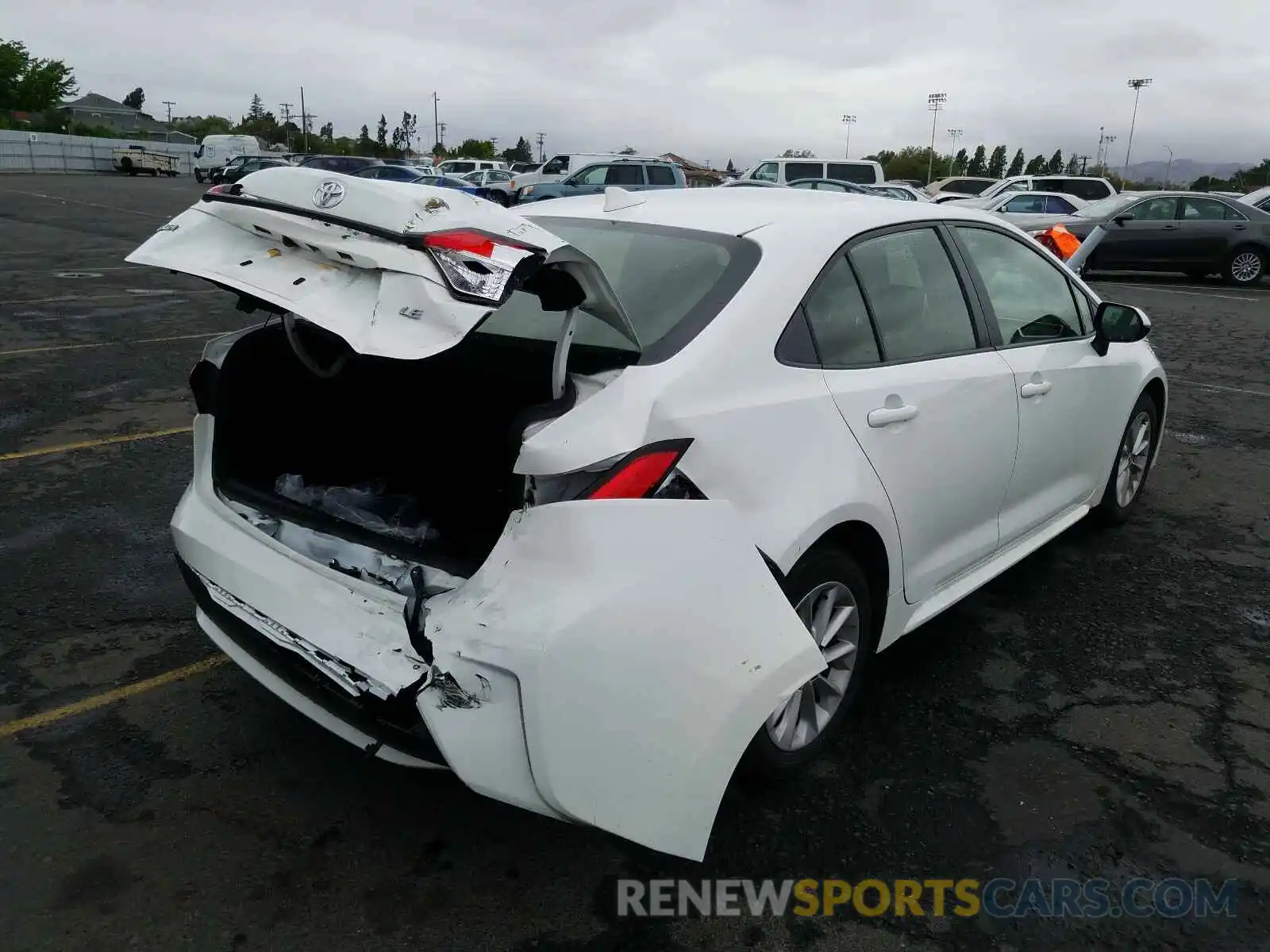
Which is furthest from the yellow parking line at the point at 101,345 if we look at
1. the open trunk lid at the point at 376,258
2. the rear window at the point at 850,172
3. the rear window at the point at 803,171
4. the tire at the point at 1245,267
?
the rear window at the point at 850,172

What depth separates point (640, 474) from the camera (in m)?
2.22

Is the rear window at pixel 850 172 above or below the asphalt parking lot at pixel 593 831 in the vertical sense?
above

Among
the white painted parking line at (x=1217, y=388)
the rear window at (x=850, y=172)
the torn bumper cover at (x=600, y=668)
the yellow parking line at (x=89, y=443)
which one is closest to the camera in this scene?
the torn bumper cover at (x=600, y=668)

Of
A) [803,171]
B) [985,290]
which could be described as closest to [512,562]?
[985,290]

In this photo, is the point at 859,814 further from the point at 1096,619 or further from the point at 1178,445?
the point at 1178,445

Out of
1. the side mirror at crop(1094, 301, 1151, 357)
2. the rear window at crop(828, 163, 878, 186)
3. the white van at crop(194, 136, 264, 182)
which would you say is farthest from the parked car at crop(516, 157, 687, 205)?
the white van at crop(194, 136, 264, 182)

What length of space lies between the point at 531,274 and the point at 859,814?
1712mm

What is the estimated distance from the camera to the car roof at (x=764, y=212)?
3039mm

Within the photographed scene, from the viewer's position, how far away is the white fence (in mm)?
56469

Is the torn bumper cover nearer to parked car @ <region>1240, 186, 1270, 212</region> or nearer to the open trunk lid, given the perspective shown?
the open trunk lid

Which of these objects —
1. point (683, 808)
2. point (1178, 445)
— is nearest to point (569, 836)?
point (683, 808)

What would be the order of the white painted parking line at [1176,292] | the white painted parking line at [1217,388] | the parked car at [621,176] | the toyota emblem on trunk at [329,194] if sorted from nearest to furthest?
the toyota emblem on trunk at [329,194] < the white painted parking line at [1217,388] < the white painted parking line at [1176,292] < the parked car at [621,176]

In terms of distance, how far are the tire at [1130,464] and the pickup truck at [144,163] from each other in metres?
62.6

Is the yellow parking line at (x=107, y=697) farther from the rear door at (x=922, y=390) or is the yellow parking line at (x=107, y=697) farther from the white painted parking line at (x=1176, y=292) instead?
the white painted parking line at (x=1176, y=292)
